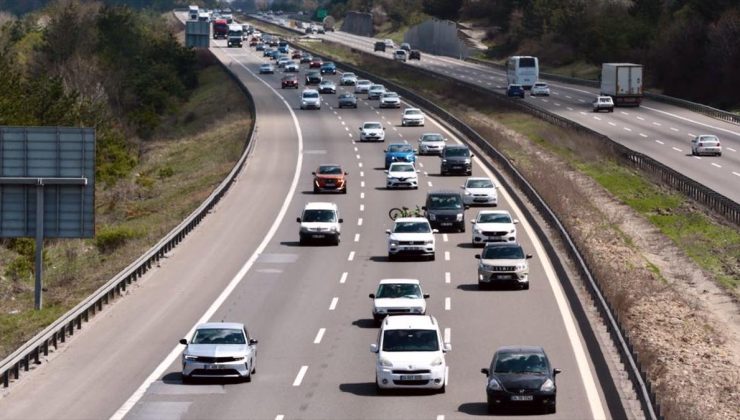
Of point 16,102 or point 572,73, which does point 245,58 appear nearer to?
point 572,73

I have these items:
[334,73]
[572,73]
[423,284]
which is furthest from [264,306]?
[572,73]

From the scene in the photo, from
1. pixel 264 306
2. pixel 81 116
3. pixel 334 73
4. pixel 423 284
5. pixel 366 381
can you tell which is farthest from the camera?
pixel 334 73

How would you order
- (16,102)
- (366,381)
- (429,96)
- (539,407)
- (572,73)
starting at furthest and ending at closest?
(572,73) < (429,96) < (16,102) < (366,381) < (539,407)

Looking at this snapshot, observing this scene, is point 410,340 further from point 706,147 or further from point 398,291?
point 706,147

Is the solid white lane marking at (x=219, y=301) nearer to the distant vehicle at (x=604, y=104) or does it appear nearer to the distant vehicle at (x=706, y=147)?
the distant vehicle at (x=706, y=147)

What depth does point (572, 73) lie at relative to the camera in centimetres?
17088

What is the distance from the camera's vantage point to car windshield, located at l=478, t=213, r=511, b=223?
174ft

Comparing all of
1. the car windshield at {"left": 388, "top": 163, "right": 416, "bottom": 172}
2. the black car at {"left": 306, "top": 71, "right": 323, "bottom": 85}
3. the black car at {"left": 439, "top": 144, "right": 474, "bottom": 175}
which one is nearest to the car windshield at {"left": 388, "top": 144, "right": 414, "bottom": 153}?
the black car at {"left": 439, "top": 144, "right": 474, "bottom": 175}

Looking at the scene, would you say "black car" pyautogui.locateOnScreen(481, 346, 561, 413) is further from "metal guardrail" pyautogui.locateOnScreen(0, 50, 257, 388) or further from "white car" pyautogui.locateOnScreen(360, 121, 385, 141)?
"white car" pyautogui.locateOnScreen(360, 121, 385, 141)

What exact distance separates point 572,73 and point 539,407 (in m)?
146

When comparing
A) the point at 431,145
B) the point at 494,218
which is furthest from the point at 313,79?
the point at 494,218

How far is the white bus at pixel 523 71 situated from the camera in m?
130

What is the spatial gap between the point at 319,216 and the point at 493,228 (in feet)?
22.6

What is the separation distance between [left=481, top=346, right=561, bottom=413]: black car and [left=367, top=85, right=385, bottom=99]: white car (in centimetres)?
9501
